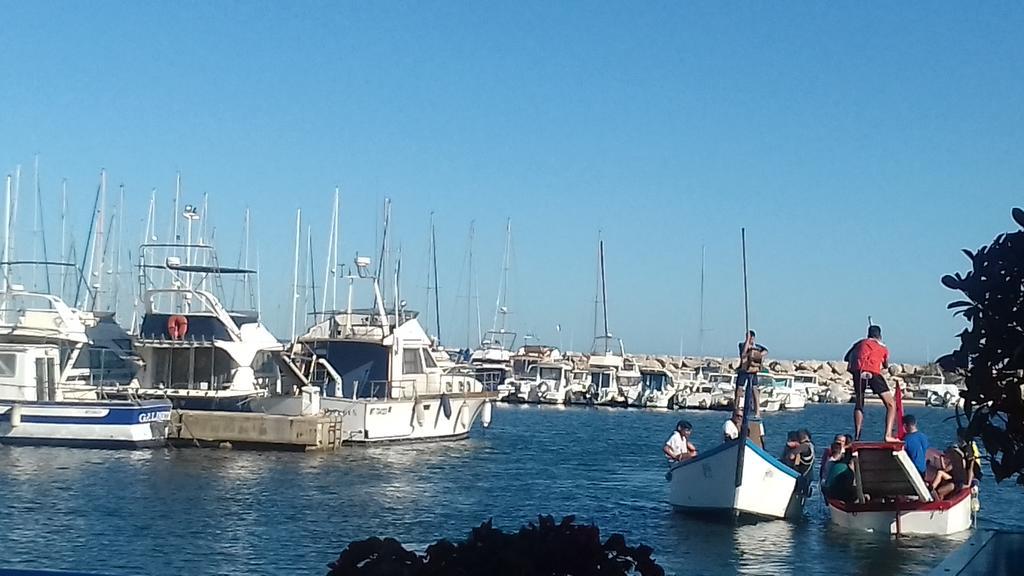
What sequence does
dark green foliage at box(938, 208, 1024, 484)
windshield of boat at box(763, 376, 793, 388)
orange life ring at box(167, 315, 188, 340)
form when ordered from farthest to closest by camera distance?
windshield of boat at box(763, 376, 793, 388)
orange life ring at box(167, 315, 188, 340)
dark green foliage at box(938, 208, 1024, 484)

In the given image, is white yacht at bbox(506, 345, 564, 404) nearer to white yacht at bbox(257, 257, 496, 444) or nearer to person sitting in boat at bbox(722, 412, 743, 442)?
white yacht at bbox(257, 257, 496, 444)

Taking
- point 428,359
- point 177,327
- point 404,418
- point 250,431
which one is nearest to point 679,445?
point 250,431

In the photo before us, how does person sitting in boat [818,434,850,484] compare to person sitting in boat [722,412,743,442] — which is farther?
person sitting in boat [722,412,743,442]

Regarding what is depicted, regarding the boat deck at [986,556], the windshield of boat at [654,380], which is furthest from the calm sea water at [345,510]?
the windshield of boat at [654,380]

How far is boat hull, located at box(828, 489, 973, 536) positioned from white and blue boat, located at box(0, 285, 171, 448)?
24.9 meters

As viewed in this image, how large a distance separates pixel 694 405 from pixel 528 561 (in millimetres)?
86589

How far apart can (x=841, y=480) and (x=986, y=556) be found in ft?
46.1

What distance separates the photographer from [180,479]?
35000 mm

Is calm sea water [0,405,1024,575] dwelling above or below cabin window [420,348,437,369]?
below

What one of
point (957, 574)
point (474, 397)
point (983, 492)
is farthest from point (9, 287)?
point (957, 574)

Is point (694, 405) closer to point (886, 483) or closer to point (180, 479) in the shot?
point (180, 479)

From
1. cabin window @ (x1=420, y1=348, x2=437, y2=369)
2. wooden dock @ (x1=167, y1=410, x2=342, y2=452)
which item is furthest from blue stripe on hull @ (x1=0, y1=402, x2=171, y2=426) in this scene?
cabin window @ (x1=420, y1=348, x2=437, y2=369)

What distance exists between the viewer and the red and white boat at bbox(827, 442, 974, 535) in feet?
74.5

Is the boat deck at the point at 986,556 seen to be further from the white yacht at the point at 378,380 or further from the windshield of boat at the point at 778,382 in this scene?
the windshield of boat at the point at 778,382
